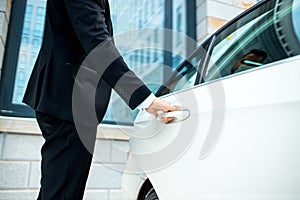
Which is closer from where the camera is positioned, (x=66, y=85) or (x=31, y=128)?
(x=66, y=85)

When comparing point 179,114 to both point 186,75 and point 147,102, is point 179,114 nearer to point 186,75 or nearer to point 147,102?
point 147,102

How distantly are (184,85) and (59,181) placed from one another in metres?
0.60

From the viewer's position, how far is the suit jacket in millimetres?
745

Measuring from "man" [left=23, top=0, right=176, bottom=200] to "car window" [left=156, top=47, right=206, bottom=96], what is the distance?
1.14 feet

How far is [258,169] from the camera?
0.56 m

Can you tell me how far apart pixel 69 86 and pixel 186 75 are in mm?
526

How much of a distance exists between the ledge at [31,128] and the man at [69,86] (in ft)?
3.05

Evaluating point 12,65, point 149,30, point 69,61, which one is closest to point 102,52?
point 69,61

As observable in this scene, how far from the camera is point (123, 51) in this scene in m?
2.33

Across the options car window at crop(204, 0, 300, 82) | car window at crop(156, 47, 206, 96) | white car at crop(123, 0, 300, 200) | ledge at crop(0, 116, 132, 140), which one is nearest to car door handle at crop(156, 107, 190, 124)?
white car at crop(123, 0, 300, 200)

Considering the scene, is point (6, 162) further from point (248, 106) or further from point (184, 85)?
point (248, 106)

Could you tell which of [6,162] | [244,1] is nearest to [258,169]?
[6,162]

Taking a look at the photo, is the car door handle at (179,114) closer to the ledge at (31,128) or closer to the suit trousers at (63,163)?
the suit trousers at (63,163)

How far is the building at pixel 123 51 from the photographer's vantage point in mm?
1721
